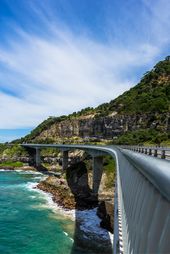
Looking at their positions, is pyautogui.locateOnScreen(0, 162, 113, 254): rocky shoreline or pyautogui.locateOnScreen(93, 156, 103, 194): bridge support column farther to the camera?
pyautogui.locateOnScreen(93, 156, 103, 194): bridge support column

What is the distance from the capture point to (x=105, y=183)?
64688 mm

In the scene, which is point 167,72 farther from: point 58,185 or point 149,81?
point 58,185

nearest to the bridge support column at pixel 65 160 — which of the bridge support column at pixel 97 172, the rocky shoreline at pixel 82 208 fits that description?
the rocky shoreline at pixel 82 208

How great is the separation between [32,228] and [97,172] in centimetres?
2899

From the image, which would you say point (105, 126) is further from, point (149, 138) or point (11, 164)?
point (149, 138)

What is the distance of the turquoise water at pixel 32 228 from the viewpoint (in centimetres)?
3466

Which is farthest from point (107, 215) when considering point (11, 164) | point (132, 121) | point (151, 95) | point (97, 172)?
point (11, 164)

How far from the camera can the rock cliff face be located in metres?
110

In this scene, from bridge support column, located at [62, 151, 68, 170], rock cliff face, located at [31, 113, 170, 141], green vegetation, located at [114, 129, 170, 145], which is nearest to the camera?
green vegetation, located at [114, 129, 170, 145]

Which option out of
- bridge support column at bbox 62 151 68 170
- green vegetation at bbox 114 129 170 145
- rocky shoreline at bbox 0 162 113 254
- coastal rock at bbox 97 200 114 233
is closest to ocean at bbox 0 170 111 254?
rocky shoreline at bbox 0 162 113 254

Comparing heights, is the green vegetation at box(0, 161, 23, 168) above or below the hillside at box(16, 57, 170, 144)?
below

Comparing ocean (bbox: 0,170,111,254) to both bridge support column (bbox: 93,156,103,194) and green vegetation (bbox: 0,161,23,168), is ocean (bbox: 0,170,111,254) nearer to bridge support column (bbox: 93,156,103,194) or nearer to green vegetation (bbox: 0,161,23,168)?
bridge support column (bbox: 93,156,103,194)

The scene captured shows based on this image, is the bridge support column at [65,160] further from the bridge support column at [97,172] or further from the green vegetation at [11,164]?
the bridge support column at [97,172]

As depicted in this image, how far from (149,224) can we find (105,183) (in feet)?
199
